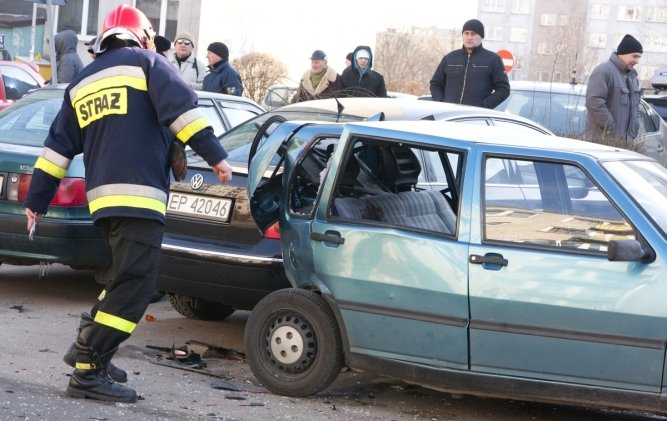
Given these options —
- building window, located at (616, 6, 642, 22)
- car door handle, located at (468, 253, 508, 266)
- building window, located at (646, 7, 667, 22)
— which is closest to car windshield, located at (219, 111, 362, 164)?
car door handle, located at (468, 253, 508, 266)

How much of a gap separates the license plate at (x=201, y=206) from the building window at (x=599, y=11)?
309 ft

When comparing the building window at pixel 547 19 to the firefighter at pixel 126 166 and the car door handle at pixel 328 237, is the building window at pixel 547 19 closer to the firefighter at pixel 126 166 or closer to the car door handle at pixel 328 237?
the car door handle at pixel 328 237

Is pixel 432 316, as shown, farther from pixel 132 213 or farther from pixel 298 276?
pixel 132 213

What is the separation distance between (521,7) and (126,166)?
3914 inches

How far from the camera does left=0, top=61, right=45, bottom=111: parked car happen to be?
16.5m

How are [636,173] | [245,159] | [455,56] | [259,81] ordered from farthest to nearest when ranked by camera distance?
[259,81], [455,56], [245,159], [636,173]

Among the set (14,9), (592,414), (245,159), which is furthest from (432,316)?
(14,9)

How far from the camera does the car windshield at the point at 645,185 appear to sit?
18.1 feet

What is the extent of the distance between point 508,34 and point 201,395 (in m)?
98.2

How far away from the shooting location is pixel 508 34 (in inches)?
3994

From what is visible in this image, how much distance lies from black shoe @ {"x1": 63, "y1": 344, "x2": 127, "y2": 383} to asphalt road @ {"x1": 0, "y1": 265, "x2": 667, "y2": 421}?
12 cm

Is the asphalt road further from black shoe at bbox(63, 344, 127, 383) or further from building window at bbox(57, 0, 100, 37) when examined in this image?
building window at bbox(57, 0, 100, 37)

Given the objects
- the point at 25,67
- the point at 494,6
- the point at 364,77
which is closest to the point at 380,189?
the point at 364,77

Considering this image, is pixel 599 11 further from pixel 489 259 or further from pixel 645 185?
pixel 489 259
